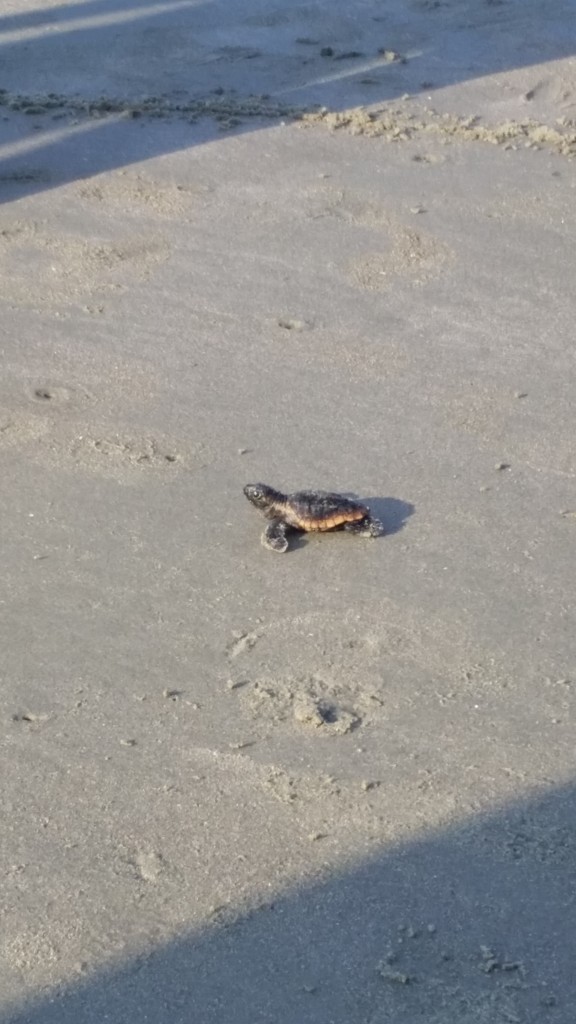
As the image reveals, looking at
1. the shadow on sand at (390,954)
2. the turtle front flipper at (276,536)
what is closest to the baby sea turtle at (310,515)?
the turtle front flipper at (276,536)

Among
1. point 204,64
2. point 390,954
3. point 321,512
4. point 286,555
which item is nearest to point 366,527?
point 321,512

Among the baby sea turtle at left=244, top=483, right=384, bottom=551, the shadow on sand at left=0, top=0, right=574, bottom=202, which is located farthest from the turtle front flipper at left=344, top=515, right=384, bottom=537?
the shadow on sand at left=0, top=0, right=574, bottom=202

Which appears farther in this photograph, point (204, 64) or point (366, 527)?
point (204, 64)

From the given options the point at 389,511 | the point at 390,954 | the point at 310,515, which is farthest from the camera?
the point at 389,511

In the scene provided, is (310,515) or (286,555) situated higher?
(310,515)

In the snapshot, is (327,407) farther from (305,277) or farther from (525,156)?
(525,156)

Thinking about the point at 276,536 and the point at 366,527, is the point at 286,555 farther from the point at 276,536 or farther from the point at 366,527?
the point at 366,527
